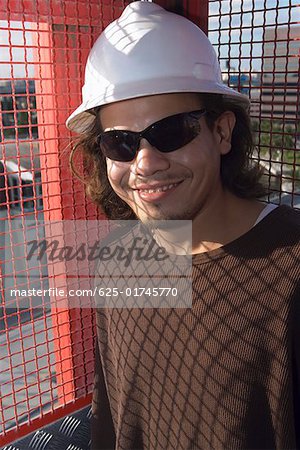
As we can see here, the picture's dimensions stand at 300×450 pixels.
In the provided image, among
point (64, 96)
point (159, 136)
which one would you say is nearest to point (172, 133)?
point (159, 136)

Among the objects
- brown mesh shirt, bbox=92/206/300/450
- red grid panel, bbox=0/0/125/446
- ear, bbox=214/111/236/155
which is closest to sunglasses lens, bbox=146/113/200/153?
ear, bbox=214/111/236/155

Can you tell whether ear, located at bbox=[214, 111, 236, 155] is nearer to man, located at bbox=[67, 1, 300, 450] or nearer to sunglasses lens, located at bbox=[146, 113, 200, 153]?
man, located at bbox=[67, 1, 300, 450]

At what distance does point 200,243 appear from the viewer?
117cm

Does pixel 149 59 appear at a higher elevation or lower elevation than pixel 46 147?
higher

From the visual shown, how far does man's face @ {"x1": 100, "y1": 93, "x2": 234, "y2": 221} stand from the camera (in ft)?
3.55

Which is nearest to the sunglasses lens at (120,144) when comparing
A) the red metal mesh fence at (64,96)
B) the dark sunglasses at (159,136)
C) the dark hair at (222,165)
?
the dark sunglasses at (159,136)

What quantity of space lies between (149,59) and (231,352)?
0.63m

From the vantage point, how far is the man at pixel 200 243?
101 centimetres

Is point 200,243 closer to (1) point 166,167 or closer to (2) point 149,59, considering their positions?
(1) point 166,167

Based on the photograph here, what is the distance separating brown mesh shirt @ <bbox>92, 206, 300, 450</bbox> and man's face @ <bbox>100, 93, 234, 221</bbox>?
0.13 metres

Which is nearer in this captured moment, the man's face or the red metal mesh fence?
the man's face

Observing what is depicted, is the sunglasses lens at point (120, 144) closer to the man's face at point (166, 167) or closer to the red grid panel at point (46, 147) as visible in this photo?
the man's face at point (166, 167)

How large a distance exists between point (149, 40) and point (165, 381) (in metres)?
0.76

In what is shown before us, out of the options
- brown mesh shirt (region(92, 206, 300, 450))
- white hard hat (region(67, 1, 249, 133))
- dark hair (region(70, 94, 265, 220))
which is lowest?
brown mesh shirt (region(92, 206, 300, 450))
